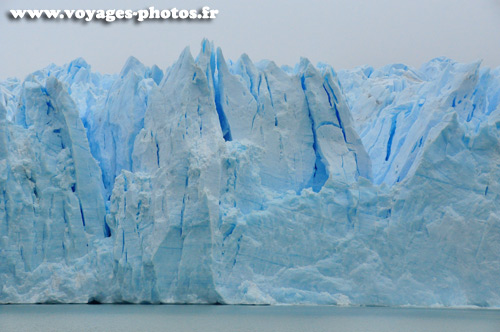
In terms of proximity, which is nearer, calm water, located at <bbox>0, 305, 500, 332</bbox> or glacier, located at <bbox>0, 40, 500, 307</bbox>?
calm water, located at <bbox>0, 305, 500, 332</bbox>

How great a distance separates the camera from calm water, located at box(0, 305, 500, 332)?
16.0 m

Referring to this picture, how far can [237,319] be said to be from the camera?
17375 mm

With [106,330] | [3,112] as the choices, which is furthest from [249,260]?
[3,112]

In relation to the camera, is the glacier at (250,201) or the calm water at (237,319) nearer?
the calm water at (237,319)

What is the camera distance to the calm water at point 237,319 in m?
16.0

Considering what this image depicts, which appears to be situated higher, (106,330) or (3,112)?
(3,112)

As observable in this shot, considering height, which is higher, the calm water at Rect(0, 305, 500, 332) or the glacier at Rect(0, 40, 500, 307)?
the glacier at Rect(0, 40, 500, 307)

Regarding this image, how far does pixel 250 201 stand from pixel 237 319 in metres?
4.46

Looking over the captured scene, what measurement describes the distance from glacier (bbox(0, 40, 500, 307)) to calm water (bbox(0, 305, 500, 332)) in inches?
22.3

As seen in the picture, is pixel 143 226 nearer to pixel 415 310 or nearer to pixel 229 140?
pixel 229 140

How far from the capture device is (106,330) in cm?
1531

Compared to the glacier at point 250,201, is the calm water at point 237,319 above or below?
below

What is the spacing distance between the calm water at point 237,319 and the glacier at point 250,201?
0.57 metres

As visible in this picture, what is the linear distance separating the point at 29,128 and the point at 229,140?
5.44 meters
